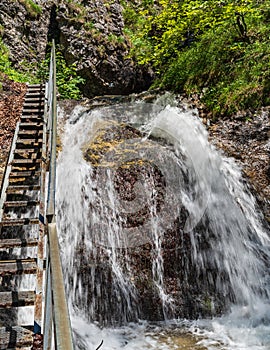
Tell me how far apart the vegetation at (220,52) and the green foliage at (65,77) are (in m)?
3.47

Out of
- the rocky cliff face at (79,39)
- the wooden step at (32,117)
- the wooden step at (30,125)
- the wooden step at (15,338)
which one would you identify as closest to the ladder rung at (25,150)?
the wooden step at (30,125)

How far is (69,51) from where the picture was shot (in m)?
14.3

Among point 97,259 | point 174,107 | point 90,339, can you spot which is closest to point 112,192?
point 97,259

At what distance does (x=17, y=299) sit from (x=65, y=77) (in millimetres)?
11399

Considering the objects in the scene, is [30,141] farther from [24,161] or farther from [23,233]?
[23,233]

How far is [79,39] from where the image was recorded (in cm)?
1458

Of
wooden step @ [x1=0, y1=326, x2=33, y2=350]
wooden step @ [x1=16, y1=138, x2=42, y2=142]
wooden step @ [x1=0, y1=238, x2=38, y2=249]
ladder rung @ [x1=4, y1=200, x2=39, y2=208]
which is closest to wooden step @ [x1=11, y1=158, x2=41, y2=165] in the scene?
wooden step @ [x1=16, y1=138, x2=42, y2=142]

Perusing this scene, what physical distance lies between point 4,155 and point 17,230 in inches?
72.6

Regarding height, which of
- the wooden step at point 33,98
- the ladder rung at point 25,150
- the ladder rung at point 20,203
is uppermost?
the wooden step at point 33,98

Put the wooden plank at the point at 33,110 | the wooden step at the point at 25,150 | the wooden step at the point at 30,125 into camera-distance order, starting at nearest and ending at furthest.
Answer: the wooden step at the point at 25,150 < the wooden step at the point at 30,125 < the wooden plank at the point at 33,110

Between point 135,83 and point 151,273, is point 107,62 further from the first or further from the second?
point 151,273

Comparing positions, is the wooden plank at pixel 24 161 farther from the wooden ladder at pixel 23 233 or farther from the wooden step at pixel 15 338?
the wooden step at pixel 15 338

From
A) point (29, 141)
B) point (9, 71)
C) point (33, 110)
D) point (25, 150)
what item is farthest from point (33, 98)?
point (9, 71)

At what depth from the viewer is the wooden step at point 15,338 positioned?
286cm
